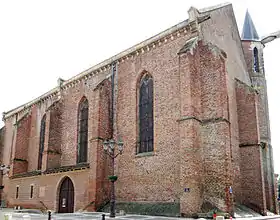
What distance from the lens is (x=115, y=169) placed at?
23328mm

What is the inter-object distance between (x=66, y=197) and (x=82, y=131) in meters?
5.62

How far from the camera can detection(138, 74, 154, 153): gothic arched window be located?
22078 mm

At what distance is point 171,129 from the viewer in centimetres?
2047

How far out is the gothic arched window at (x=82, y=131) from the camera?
26688mm

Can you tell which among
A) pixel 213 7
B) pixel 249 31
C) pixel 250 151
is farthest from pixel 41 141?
pixel 249 31

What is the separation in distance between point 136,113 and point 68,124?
8.19 m

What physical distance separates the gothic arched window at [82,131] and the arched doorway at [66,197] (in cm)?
247

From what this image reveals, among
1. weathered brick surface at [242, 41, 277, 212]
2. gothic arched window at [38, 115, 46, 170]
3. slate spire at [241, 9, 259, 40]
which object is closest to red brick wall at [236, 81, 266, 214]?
weathered brick surface at [242, 41, 277, 212]

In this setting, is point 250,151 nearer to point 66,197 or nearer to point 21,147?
point 66,197

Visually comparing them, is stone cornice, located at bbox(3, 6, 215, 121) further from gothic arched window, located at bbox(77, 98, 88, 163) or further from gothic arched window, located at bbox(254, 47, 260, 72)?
gothic arched window, located at bbox(254, 47, 260, 72)

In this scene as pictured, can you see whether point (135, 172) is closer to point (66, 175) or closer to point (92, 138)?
point (92, 138)

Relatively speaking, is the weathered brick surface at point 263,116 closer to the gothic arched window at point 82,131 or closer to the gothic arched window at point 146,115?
the gothic arched window at point 146,115

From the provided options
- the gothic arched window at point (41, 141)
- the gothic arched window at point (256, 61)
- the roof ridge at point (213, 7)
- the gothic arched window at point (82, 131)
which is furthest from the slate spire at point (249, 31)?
the gothic arched window at point (41, 141)

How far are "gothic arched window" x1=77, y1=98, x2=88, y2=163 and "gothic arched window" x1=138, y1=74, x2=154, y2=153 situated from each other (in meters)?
6.02
